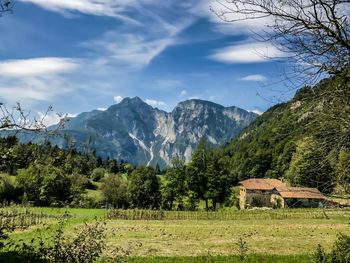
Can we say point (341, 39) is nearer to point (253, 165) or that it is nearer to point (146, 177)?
point (146, 177)

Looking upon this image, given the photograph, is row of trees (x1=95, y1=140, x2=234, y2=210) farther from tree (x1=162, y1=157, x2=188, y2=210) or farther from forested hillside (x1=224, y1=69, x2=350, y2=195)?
forested hillside (x1=224, y1=69, x2=350, y2=195)

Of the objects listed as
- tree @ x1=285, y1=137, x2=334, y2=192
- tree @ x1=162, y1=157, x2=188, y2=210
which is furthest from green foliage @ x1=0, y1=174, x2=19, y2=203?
tree @ x1=285, y1=137, x2=334, y2=192

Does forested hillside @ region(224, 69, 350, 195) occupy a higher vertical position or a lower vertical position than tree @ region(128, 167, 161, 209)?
higher

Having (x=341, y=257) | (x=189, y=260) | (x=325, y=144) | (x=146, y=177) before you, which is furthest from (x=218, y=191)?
(x=325, y=144)

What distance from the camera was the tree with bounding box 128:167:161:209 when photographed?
98812 mm

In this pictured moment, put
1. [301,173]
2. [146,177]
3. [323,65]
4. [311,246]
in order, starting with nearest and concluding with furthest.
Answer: [323,65], [301,173], [311,246], [146,177]

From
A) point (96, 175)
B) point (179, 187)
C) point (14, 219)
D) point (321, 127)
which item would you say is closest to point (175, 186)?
point (179, 187)

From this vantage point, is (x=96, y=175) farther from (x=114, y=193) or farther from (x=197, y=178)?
(x=197, y=178)

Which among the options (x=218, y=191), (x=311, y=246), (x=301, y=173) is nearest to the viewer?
(x=301, y=173)

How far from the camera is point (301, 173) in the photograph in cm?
834

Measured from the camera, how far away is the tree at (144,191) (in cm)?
9881

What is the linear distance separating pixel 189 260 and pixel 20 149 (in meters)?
13.3

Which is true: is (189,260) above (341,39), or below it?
below

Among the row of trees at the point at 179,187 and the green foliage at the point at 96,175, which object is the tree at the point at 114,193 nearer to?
the row of trees at the point at 179,187
